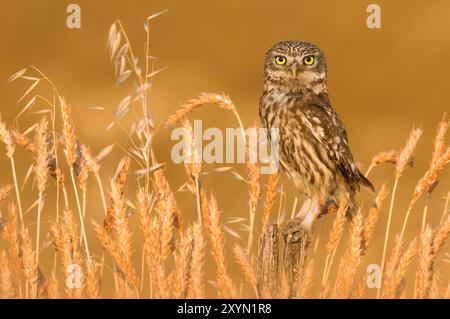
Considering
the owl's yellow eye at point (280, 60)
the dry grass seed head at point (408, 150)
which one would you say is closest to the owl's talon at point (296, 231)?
the dry grass seed head at point (408, 150)

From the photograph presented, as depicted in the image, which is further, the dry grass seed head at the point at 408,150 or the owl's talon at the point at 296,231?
the owl's talon at the point at 296,231

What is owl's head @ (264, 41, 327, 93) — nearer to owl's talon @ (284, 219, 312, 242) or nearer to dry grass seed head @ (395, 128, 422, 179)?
owl's talon @ (284, 219, 312, 242)

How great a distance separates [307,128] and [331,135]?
A: 0.61 ft

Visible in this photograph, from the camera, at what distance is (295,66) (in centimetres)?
618

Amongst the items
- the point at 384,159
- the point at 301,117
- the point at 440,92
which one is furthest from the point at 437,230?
the point at 440,92

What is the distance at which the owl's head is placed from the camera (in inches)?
244

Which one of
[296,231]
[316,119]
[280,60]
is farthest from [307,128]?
[296,231]

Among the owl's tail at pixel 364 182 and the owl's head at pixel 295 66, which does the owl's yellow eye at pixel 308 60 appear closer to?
the owl's head at pixel 295 66

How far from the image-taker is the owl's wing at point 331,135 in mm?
6105

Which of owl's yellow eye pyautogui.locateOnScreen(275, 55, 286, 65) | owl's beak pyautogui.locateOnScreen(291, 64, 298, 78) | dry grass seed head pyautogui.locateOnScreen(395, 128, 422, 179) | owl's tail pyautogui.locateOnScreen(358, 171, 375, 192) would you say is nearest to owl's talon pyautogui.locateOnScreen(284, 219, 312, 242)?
dry grass seed head pyautogui.locateOnScreen(395, 128, 422, 179)

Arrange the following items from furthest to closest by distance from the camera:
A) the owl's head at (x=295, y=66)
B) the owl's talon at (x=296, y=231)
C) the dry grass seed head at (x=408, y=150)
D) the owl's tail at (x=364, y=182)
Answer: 1. the owl's head at (x=295, y=66)
2. the owl's tail at (x=364, y=182)
3. the owl's talon at (x=296, y=231)
4. the dry grass seed head at (x=408, y=150)

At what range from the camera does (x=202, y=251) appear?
12.4 ft

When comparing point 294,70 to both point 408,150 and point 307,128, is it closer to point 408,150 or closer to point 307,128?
point 307,128

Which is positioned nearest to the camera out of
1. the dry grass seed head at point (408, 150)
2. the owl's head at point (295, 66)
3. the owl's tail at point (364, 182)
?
the dry grass seed head at point (408, 150)
